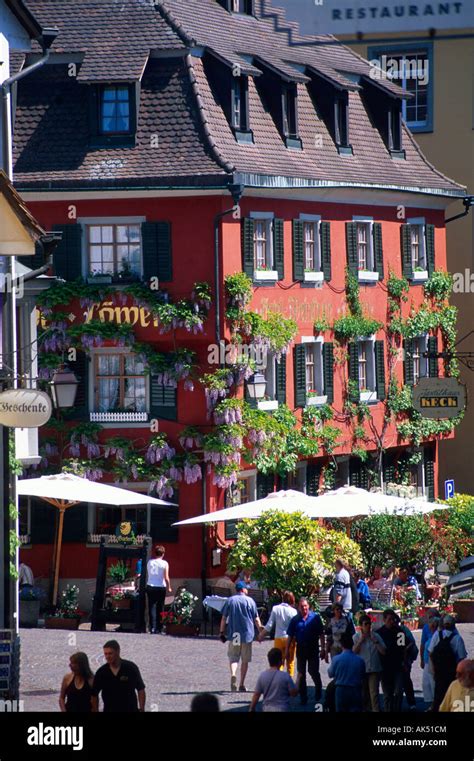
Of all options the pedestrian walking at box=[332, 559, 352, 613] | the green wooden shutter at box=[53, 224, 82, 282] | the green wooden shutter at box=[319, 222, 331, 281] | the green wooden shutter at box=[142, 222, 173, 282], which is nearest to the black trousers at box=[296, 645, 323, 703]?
the pedestrian walking at box=[332, 559, 352, 613]

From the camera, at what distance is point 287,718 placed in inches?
623

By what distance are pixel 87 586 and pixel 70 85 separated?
31.2 feet

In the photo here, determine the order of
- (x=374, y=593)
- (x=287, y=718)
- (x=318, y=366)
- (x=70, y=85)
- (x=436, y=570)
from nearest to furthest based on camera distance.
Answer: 1. (x=287, y=718)
2. (x=374, y=593)
3. (x=436, y=570)
4. (x=70, y=85)
5. (x=318, y=366)

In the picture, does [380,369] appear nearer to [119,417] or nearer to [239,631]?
[119,417]

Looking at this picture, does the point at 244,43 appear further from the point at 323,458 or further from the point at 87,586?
the point at 87,586

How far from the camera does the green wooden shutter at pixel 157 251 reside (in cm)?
3394

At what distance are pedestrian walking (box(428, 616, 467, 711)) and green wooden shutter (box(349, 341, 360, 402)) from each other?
19.9m

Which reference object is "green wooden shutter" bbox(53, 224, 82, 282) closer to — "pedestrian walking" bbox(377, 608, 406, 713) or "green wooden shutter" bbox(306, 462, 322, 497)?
"green wooden shutter" bbox(306, 462, 322, 497)

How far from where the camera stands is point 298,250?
36.8m

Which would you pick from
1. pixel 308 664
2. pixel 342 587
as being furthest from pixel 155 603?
pixel 308 664

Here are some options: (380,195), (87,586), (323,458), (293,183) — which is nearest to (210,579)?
(87,586)

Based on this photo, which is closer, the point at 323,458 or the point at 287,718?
the point at 287,718

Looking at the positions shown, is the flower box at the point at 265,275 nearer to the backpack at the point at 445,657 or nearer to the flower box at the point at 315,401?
the flower box at the point at 315,401

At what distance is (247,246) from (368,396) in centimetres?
644
